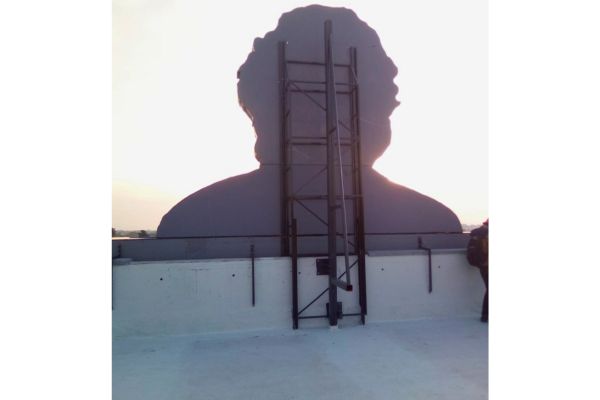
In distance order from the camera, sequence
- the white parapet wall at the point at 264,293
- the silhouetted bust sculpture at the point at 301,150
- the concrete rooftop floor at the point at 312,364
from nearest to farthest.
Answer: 1. the concrete rooftop floor at the point at 312,364
2. the white parapet wall at the point at 264,293
3. the silhouetted bust sculpture at the point at 301,150

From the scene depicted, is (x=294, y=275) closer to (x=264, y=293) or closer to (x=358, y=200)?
(x=264, y=293)

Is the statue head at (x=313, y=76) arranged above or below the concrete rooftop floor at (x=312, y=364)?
above

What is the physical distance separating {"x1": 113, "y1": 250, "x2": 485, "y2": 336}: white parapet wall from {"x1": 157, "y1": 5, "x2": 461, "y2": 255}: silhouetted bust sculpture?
494mm

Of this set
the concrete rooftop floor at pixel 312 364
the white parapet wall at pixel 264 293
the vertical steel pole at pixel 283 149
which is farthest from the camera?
the vertical steel pole at pixel 283 149

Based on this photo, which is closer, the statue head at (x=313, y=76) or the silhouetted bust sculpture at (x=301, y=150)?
the silhouetted bust sculpture at (x=301, y=150)

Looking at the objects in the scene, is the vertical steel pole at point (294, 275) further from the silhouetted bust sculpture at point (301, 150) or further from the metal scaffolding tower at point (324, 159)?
the silhouetted bust sculpture at point (301, 150)

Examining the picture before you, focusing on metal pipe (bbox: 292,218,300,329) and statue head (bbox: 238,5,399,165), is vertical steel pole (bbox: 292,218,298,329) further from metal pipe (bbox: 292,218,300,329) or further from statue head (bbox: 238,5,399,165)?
statue head (bbox: 238,5,399,165)

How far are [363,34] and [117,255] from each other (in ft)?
16.4

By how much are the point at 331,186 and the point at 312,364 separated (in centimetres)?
241

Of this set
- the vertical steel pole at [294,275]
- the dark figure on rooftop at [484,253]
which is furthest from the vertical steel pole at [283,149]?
the dark figure on rooftop at [484,253]

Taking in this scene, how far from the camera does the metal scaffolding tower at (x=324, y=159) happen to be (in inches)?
221

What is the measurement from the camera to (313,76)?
6.10m

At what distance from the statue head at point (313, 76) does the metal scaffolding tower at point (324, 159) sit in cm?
9

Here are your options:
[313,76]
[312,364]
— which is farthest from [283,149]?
[312,364]
